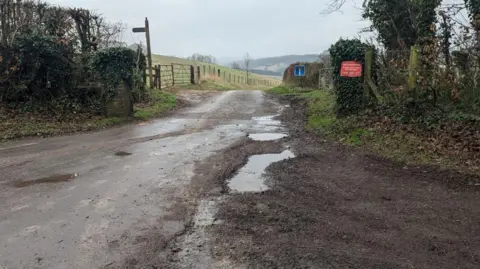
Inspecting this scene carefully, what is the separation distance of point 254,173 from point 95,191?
2.76 meters

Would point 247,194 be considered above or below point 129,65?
below

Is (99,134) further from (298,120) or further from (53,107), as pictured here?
(298,120)

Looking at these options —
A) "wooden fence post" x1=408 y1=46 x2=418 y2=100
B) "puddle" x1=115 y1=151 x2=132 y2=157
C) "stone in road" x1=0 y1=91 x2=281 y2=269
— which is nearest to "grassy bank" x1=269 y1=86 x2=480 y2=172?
"wooden fence post" x1=408 y1=46 x2=418 y2=100

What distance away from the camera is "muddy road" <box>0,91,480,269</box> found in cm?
412

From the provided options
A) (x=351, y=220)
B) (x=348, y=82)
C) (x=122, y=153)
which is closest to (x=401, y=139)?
(x=348, y=82)

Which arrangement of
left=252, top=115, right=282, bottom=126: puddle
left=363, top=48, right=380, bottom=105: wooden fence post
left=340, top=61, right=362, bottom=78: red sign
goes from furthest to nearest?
left=252, top=115, right=282, bottom=126: puddle, left=340, top=61, right=362, bottom=78: red sign, left=363, top=48, right=380, bottom=105: wooden fence post

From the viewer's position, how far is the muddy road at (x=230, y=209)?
412cm

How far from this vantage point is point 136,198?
5969 millimetres

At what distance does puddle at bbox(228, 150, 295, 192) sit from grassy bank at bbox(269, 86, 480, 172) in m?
1.95

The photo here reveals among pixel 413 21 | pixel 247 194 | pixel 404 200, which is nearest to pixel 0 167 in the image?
pixel 247 194

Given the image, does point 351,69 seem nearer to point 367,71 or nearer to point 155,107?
point 367,71

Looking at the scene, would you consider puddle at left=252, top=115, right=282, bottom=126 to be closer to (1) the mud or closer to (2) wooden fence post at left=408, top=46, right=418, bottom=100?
(2) wooden fence post at left=408, top=46, right=418, bottom=100

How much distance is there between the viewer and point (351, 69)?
11586 mm

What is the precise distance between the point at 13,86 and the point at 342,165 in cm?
1074
